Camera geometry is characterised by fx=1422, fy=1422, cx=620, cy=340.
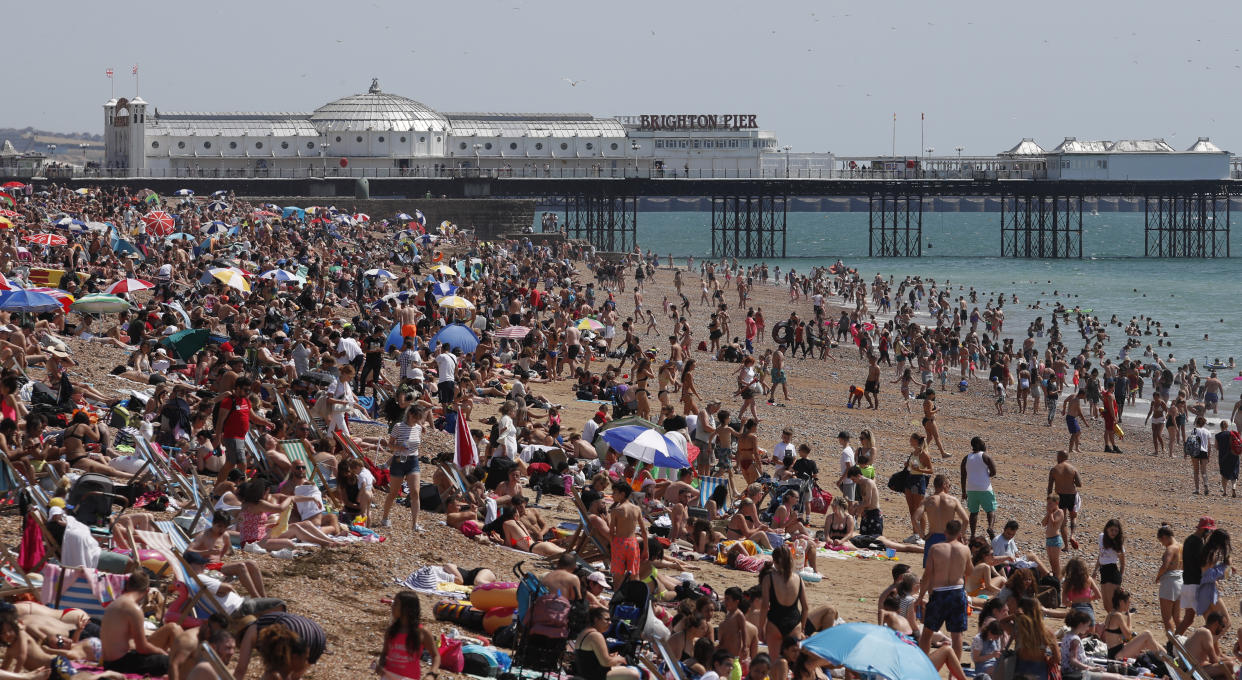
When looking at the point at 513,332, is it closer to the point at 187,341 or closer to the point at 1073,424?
the point at 187,341

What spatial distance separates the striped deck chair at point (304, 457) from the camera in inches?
447

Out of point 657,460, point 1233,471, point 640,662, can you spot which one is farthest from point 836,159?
point 640,662

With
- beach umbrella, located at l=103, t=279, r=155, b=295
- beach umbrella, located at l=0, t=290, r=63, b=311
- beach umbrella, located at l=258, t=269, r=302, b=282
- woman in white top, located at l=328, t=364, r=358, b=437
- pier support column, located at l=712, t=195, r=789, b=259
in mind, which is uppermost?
pier support column, located at l=712, t=195, r=789, b=259

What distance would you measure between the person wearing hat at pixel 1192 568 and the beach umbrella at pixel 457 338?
34.2 ft

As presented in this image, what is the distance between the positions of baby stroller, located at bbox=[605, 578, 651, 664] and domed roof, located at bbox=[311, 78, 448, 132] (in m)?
61.7

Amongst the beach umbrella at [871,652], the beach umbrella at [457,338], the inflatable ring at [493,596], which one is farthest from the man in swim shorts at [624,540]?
the beach umbrella at [457,338]

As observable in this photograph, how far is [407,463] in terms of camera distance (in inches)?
436

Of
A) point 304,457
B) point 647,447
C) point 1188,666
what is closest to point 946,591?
point 1188,666

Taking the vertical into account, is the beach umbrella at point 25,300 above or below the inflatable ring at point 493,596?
above

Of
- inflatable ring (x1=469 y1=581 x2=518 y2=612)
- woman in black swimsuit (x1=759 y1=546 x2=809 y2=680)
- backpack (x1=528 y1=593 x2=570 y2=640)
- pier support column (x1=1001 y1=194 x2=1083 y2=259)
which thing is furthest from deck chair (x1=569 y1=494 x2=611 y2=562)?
pier support column (x1=1001 y1=194 x2=1083 y2=259)

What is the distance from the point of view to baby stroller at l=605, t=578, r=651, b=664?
8461mm

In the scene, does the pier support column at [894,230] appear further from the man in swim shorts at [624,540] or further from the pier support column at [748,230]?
the man in swim shorts at [624,540]

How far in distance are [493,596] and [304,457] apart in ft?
11.0

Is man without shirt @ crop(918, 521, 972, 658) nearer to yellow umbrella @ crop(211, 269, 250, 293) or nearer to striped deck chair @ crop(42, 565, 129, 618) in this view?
striped deck chair @ crop(42, 565, 129, 618)
